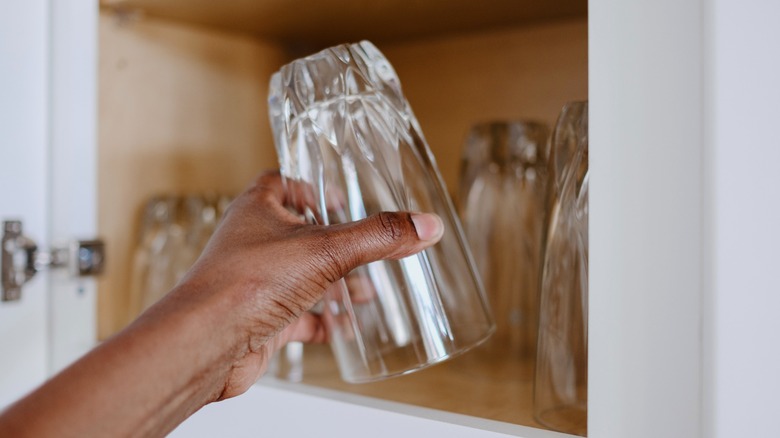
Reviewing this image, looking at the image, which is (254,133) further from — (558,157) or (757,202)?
(757,202)

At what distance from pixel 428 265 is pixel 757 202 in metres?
0.20

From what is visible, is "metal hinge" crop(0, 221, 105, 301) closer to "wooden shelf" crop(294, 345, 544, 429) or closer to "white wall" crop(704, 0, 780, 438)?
"wooden shelf" crop(294, 345, 544, 429)

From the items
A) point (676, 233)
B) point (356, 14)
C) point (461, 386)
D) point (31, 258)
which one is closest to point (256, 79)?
point (356, 14)

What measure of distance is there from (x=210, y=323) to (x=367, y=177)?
15 cm

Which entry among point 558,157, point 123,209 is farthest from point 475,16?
point 123,209

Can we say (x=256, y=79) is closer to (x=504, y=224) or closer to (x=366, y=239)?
(x=504, y=224)

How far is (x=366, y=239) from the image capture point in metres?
0.39

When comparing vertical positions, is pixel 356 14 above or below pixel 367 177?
above

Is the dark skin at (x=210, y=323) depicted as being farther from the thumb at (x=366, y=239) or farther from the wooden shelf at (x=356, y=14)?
the wooden shelf at (x=356, y=14)

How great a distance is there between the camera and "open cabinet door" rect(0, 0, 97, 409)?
2.04 ft

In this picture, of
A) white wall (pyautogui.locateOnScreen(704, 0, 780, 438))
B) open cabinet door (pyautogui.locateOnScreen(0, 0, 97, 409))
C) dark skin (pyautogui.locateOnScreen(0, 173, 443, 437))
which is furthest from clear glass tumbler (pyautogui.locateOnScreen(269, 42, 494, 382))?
open cabinet door (pyautogui.locateOnScreen(0, 0, 97, 409))

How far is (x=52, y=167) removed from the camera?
652 mm

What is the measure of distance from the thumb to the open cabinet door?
0.37m

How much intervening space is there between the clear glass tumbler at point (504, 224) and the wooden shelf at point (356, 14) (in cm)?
11
